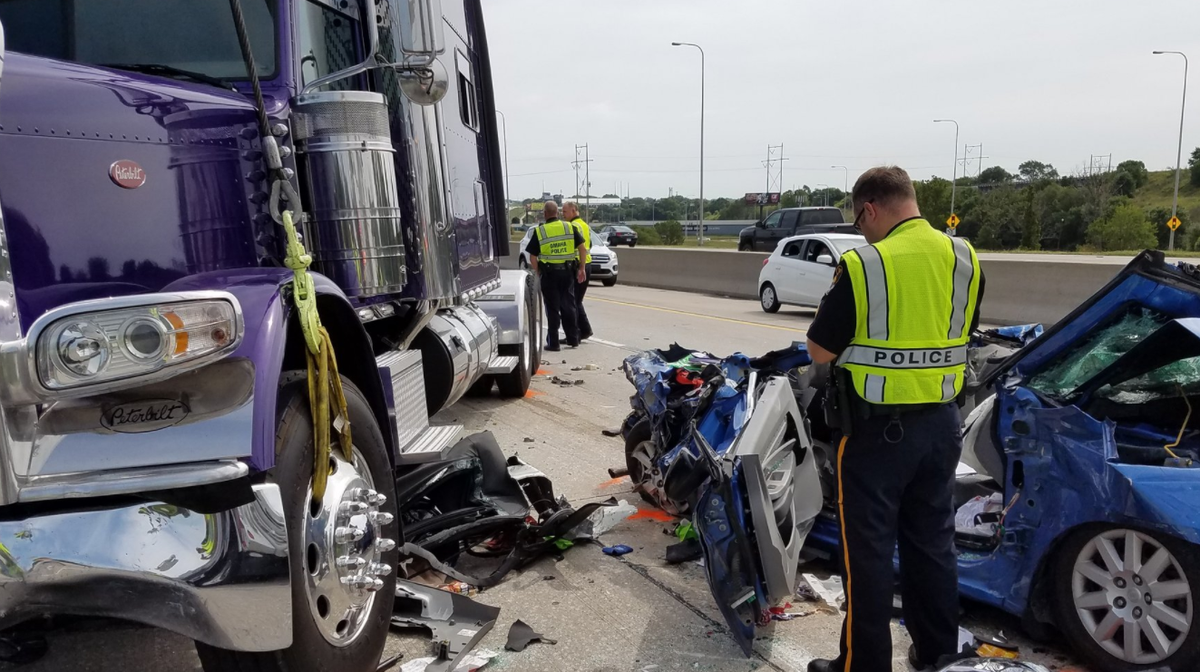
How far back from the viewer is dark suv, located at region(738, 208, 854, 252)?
29047 millimetres

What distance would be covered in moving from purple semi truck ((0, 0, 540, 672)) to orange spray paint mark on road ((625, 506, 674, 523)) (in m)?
1.10

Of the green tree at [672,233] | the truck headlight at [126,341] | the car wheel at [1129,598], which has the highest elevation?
the truck headlight at [126,341]

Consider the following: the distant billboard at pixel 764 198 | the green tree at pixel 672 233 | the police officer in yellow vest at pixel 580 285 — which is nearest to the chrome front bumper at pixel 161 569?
the police officer in yellow vest at pixel 580 285

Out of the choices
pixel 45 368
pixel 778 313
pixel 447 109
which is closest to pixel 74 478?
pixel 45 368

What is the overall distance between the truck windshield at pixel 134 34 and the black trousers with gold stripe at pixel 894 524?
9.13 feet

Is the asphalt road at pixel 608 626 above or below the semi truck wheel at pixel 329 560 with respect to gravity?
below

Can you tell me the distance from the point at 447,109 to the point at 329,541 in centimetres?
343

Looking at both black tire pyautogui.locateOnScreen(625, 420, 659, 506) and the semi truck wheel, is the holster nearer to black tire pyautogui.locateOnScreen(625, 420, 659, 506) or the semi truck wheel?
the semi truck wheel

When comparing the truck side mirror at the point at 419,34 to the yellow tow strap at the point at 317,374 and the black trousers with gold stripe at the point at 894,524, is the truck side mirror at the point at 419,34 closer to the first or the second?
the yellow tow strap at the point at 317,374

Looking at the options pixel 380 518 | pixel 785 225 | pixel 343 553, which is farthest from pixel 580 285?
pixel 785 225

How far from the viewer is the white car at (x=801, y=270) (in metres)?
15.2

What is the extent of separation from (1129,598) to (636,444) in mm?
2662

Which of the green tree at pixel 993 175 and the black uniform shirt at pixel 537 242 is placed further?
the green tree at pixel 993 175

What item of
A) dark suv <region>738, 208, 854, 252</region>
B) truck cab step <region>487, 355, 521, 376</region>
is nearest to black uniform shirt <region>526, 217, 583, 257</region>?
truck cab step <region>487, 355, 521, 376</region>
